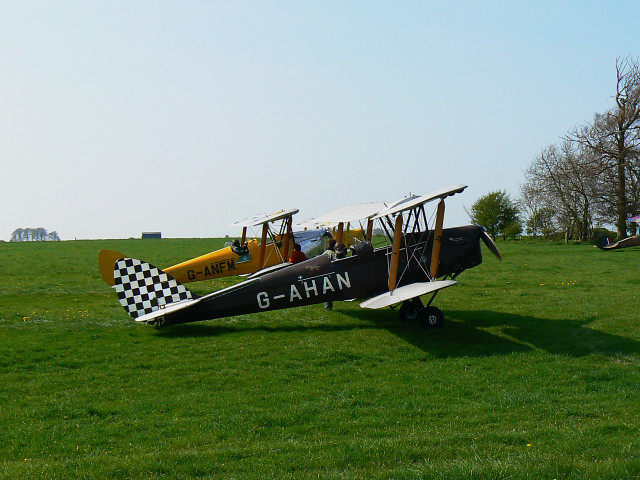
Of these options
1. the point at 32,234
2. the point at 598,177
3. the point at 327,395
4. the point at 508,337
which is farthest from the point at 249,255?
the point at 32,234

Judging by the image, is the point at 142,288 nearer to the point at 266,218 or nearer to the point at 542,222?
the point at 266,218

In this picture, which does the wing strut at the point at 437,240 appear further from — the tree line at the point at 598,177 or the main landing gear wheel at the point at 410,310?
the tree line at the point at 598,177

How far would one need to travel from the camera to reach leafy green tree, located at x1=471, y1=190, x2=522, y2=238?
67.1m

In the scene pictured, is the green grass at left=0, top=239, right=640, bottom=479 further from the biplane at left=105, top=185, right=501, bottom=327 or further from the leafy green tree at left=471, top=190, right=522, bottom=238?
the leafy green tree at left=471, top=190, right=522, bottom=238

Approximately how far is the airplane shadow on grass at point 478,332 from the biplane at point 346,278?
40cm

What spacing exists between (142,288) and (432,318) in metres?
5.65

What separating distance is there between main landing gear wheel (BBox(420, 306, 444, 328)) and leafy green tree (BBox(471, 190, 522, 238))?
56.8 metres

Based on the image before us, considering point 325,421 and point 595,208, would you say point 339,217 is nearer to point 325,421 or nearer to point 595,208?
point 325,421

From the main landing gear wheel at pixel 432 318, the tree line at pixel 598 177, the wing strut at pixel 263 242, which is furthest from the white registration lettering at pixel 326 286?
the tree line at pixel 598 177

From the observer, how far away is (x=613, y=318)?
40.7ft

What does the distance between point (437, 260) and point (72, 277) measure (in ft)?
58.0

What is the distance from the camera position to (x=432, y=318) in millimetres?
11758

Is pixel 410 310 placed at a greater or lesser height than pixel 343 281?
lesser

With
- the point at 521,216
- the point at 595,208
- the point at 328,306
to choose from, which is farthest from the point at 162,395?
the point at 521,216
